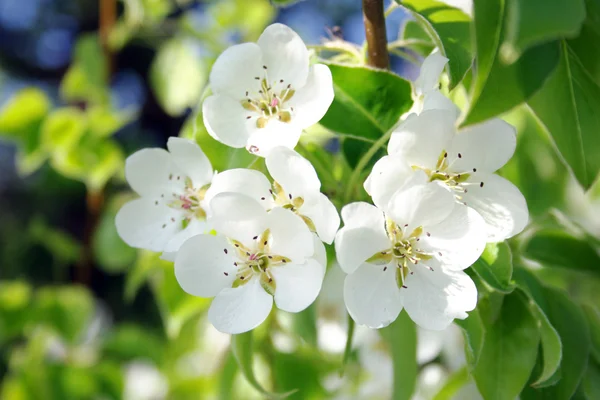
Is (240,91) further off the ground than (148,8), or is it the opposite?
(240,91)

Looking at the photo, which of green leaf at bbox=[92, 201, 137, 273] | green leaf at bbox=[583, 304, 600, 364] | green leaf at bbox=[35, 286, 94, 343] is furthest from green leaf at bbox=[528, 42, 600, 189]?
green leaf at bbox=[35, 286, 94, 343]

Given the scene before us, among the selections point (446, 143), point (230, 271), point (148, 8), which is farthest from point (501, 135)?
point (148, 8)

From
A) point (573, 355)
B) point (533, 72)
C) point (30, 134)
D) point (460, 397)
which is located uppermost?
point (533, 72)

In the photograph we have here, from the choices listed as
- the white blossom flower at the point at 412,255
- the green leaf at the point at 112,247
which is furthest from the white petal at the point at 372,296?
the green leaf at the point at 112,247

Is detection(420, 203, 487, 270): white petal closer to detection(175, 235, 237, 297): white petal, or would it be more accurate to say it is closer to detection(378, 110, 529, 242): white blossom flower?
detection(378, 110, 529, 242): white blossom flower

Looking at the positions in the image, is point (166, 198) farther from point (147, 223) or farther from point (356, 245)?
point (356, 245)

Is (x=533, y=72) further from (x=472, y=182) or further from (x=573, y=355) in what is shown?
(x=573, y=355)
